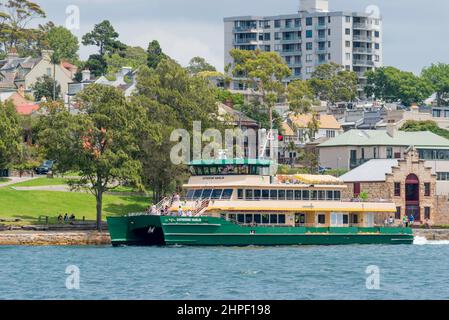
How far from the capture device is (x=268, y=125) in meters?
163

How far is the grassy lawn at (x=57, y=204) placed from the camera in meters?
102

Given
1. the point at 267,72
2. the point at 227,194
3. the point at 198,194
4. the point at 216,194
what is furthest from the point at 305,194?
the point at 267,72

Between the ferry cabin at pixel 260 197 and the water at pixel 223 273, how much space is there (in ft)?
10.9

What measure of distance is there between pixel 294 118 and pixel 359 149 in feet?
137

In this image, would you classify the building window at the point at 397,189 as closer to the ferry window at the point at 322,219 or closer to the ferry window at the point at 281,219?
the ferry window at the point at 322,219

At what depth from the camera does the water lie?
52.6 metres

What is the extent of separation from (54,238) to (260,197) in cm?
1494

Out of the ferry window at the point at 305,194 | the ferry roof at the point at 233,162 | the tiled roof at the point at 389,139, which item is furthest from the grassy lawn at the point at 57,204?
the tiled roof at the point at 389,139

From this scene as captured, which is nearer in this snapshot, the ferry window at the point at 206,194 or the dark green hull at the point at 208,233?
the dark green hull at the point at 208,233

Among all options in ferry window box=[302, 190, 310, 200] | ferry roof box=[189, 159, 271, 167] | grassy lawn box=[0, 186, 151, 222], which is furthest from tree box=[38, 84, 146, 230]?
ferry window box=[302, 190, 310, 200]

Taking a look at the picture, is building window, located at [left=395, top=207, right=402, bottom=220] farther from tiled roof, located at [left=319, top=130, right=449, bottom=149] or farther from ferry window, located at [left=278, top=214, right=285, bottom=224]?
ferry window, located at [left=278, top=214, right=285, bottom=224]

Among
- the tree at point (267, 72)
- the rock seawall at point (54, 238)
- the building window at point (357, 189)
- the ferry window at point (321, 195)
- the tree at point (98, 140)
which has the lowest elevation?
the rock seawall at point (54, 238)
